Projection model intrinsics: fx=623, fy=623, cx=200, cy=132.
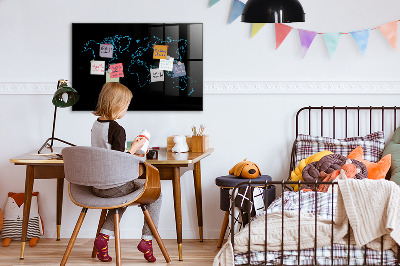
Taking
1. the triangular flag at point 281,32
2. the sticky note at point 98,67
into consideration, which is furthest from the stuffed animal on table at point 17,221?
the triangular flag at point 281,32

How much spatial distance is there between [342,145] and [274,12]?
147 centimetres

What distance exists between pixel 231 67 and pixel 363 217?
6.04ft

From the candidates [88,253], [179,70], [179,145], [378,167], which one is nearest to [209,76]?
[179,70]

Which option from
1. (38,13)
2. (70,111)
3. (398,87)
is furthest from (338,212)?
(38,13)

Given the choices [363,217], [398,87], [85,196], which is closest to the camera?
[363,217]

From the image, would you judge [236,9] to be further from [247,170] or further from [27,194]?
[27,194]

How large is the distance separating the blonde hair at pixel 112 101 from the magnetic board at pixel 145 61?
87 centimetres

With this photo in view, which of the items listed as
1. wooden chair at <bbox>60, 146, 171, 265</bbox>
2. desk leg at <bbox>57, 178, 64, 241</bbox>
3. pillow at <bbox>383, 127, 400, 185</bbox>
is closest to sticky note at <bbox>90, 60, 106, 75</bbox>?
desk leg at <bbox>57, 178, 64, 241</bbox>

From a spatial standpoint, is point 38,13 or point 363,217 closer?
point 363,217

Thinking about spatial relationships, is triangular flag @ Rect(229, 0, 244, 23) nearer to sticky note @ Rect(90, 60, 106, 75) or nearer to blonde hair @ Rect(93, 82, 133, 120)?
sticky note @ Rect(90, 60, 106, 75)

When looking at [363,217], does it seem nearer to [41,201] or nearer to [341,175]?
[341,175]

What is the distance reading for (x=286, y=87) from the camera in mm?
4504

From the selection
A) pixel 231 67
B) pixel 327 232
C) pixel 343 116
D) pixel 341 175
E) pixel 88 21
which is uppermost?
pixel 88 21

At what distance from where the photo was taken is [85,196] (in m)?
3.55
